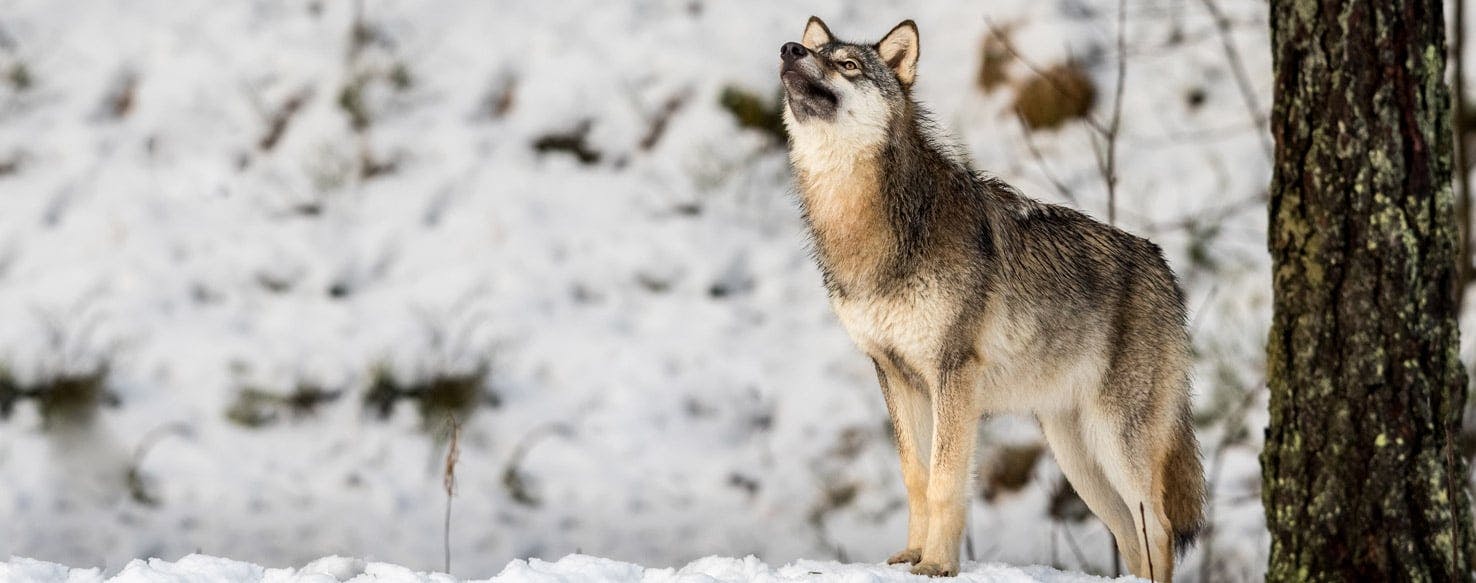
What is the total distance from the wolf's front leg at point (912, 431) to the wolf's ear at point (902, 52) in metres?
0.96

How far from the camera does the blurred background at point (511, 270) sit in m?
A: 7.14

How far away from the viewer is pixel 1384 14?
10.4ft

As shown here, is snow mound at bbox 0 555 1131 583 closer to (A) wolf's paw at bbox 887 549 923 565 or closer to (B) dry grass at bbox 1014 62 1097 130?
(A) wolf's paw at bbox 887 549 923 565

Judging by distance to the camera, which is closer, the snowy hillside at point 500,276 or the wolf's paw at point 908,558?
the wolf's paw at point 908,558

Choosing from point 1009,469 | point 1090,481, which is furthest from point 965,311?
point 1009,469

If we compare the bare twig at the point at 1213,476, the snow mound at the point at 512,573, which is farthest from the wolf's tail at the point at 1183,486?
the snow mound at the point at 512,573

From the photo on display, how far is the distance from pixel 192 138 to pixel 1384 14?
826 cm

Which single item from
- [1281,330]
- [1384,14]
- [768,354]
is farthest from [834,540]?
[1384,14]

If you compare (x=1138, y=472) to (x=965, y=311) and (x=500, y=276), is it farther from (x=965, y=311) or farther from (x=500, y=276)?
(x=500, y=276)

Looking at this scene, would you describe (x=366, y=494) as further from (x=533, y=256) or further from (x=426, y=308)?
(x=533, y=256)

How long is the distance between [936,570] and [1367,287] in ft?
5.30

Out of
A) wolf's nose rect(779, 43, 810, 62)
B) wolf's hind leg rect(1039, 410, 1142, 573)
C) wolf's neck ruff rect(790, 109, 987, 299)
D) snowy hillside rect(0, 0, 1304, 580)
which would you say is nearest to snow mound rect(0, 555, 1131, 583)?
wolf's hind leg rect(1039, 410, 1142, 573)

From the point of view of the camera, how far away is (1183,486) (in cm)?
484

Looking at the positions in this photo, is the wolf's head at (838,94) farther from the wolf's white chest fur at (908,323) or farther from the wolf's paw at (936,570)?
the wolf's paw at (936,570)
